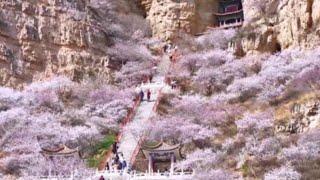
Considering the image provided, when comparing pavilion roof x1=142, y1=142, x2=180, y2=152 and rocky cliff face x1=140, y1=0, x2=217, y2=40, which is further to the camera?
rocky cliff face x1=140, y1=0, x2=217, y2=40

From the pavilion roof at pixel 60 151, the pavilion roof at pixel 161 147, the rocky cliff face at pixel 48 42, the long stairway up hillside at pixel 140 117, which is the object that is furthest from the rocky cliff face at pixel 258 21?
the pavilion roof at pixel 60 151

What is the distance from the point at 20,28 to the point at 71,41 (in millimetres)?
3821

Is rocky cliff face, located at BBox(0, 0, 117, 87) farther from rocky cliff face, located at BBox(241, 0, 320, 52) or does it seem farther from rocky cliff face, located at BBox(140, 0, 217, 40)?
rocky cliff face, located at BBox(241, 0, 320, 52)

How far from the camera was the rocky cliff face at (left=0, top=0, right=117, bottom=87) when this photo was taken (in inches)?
1972

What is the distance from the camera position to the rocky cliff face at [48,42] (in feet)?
164

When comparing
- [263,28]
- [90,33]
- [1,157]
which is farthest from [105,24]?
[1,157]

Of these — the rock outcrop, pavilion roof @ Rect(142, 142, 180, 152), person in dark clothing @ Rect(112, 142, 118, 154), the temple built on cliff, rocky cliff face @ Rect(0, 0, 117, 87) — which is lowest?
person in dark clothing @ Rect(112, 142, 118, 154)

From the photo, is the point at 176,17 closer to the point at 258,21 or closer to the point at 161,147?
the point at 258,21

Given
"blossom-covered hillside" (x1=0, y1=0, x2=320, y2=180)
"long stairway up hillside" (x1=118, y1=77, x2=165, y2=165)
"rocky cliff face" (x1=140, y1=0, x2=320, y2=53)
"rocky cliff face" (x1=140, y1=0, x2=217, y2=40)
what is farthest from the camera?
"rocky cliff face" (x1=140, y1=0, x2=217, y2=40)

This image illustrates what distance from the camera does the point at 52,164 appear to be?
121ft

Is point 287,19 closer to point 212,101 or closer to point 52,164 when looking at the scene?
point 212,101

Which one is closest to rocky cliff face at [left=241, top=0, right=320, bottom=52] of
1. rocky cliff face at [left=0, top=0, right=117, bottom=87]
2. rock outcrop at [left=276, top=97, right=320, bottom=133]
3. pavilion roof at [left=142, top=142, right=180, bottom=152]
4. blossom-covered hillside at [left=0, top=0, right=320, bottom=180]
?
blossom-covered hillside at [left=0, top=0, right=320, bottom=180]

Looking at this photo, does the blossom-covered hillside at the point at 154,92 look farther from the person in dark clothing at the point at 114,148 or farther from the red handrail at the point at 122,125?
the person in dark clothing at the point at 114,148

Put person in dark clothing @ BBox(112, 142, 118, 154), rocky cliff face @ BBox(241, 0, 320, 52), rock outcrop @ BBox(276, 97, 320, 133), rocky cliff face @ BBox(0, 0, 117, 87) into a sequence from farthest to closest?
rocky cliff face @ BBox(0, 0, 117, 87), rocky cliff face @ BBox(241, 0, 320, 52), person in dark clothing @ BBox(112, 142, 118, 154), rock outcrop @ BBox(276, 97, 320, 133)
